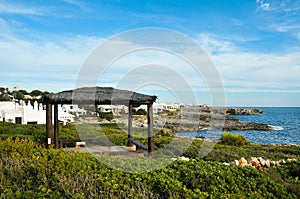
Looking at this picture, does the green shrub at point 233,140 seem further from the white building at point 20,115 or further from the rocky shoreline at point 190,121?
the rocky shoreline at point 190,121

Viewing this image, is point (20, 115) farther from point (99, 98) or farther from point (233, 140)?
point (99, 98)

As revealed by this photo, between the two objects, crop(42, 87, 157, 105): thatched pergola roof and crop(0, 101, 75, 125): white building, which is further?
crop(0, 101, 75, 125): white building

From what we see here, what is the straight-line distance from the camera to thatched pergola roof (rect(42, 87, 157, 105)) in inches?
354

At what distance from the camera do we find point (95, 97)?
9.02 meters

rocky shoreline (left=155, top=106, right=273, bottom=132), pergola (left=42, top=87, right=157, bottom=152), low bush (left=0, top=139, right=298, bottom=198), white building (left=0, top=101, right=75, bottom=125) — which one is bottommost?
rocky shoreline (left=155, top=106, right=273, bottom=132)

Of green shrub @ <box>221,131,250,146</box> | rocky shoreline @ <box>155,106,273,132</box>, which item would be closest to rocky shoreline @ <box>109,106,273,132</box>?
rocky shoreline @ <box>155,106,273,132</box>

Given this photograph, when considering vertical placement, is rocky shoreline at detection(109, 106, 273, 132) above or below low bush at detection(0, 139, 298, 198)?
below

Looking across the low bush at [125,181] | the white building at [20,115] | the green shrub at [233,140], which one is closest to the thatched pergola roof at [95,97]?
A: the low bush at [125,181]

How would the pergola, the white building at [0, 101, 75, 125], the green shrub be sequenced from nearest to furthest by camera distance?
the pergola
the green shrub
the white building at [0, 101, 75, 125]

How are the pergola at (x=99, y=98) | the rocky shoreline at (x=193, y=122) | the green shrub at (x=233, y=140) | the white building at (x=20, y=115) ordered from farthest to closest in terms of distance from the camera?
the rocky shoreline at (x=193, y=122)
the white building at (x=20, y=115)
the green shrub at (x=233, y=140)
the pergola at (x=99, y=98)

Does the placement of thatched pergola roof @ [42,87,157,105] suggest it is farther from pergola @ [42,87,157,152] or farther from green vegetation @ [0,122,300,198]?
green vegetation @ [0,122,300,198]

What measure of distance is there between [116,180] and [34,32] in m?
10.4

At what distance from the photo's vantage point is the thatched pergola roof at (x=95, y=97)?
8.98m

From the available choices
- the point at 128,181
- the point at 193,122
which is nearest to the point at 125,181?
the point at 128,181
